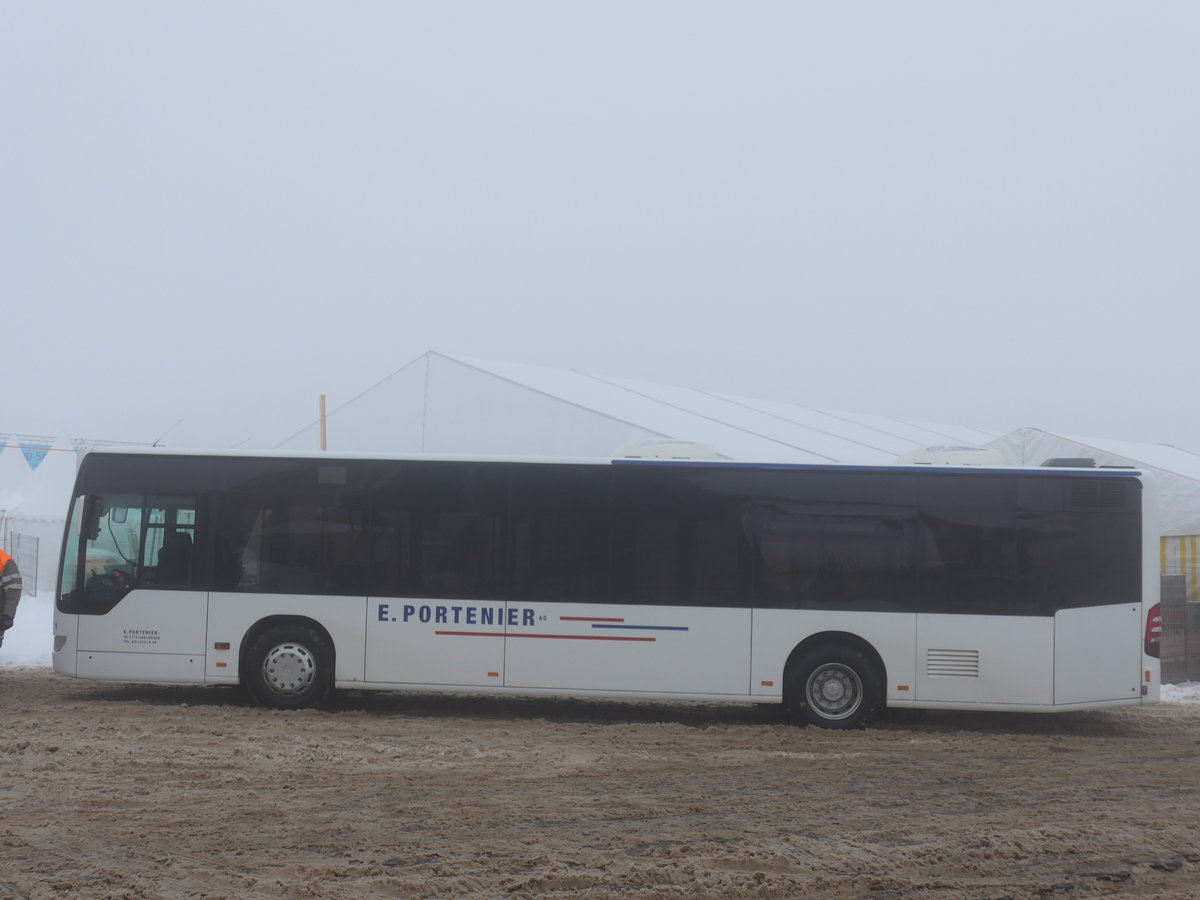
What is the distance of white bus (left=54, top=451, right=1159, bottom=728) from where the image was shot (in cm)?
1057

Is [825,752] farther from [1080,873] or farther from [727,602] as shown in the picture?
[1080,873]

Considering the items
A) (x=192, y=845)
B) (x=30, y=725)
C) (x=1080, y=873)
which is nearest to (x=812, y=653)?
(x=1080, y=873)

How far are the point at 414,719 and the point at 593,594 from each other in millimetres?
2122

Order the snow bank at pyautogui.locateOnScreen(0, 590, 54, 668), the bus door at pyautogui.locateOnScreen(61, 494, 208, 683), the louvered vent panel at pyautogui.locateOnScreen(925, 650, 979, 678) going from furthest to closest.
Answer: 1. the snow bank at pyautogui.locateOnScreen(0, 590, 54, 668)
2. the bus door at pyautogui.locateOnScreen(61, 494, 208, 683)
3. the louvered vent panel at pyautogui.locateOnScreen(925, 650, 979, 678)

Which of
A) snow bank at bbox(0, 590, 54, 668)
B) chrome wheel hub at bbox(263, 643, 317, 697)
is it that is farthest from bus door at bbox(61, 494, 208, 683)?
snow bank at bbox(0, 590, 54, 668)

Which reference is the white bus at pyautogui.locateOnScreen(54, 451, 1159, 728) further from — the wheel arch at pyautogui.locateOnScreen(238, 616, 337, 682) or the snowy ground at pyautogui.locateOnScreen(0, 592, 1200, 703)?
the snowy ground at pyautogui.locateOnScreen(0, 592, 1200, 703)

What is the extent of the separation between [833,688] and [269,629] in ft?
18.2

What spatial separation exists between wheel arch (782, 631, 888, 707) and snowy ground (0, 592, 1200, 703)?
482cm

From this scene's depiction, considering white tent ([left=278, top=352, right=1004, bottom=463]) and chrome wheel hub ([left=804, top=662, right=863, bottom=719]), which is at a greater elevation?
white tent ([left=278, top=352, right=1004, bottom=463])

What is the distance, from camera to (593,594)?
1086 centimetres

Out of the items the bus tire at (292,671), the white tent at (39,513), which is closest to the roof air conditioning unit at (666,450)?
the bus tire at (292,671)

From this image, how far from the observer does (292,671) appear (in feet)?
36.3

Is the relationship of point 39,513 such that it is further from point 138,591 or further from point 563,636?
point 563,636

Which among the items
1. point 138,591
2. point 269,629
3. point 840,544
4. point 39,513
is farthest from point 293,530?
point 39,513
